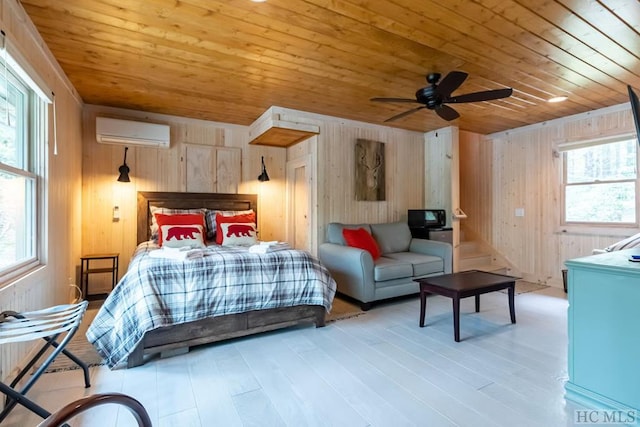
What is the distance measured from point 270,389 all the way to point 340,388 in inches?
17.4

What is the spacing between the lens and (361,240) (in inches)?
159

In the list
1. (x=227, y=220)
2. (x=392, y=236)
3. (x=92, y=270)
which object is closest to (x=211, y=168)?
(x=227, y=220)

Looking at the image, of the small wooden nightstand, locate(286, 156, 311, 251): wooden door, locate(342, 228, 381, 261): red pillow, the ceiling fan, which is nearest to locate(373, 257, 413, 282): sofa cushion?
locate(342, 228, 381, 261): red pillow

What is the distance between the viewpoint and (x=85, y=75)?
10.2 ft

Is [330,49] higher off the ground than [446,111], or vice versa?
[330,49]

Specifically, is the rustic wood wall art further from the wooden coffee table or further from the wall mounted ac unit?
the wall mounted ac unit

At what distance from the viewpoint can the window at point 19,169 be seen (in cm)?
206

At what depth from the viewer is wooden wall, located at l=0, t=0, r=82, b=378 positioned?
6.38 feet

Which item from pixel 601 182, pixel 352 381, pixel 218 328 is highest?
pixel 601 182

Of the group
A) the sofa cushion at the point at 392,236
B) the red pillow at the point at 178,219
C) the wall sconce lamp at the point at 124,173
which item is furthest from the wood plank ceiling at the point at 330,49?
the sofa cushion at the point at 392,236

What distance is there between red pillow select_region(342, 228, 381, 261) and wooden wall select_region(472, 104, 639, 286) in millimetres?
2675

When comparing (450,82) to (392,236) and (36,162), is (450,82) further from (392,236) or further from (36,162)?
(36,162)

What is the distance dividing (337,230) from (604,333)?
289 centimetres

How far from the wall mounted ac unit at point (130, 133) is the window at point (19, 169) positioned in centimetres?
129
